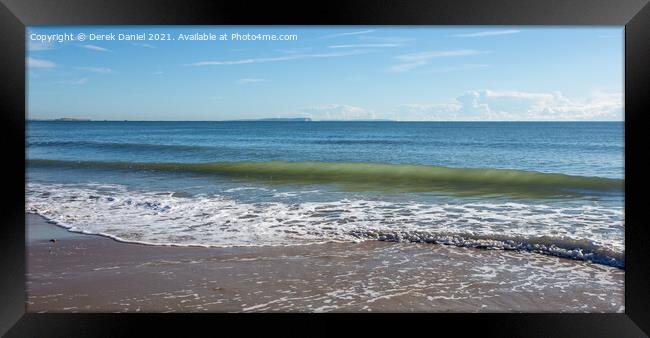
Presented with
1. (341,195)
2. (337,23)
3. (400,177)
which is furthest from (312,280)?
(400,177)

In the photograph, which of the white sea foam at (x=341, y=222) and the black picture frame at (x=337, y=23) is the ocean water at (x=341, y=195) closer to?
the white sea foam at (x=341, y=222)

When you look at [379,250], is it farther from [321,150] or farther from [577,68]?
[577,68]

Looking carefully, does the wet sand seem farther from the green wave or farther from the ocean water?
the green wave

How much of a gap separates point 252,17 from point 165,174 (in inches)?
296

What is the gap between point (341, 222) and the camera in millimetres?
4688

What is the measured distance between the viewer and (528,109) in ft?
77.8

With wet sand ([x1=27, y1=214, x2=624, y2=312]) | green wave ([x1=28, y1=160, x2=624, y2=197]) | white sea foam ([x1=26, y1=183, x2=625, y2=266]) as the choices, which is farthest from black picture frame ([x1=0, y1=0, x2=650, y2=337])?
green wave ([x1=28, y1=160, x2=624, y2=197])

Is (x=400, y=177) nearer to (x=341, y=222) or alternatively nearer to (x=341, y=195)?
(x=341, y=195)

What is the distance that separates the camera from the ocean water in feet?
13.5

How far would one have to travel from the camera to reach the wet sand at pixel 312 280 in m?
2.75

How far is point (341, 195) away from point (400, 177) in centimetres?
323

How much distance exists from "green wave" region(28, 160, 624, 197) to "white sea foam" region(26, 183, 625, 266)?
183 cm

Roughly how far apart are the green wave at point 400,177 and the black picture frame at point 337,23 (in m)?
4.57

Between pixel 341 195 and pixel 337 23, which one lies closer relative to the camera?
pixel 337 23
